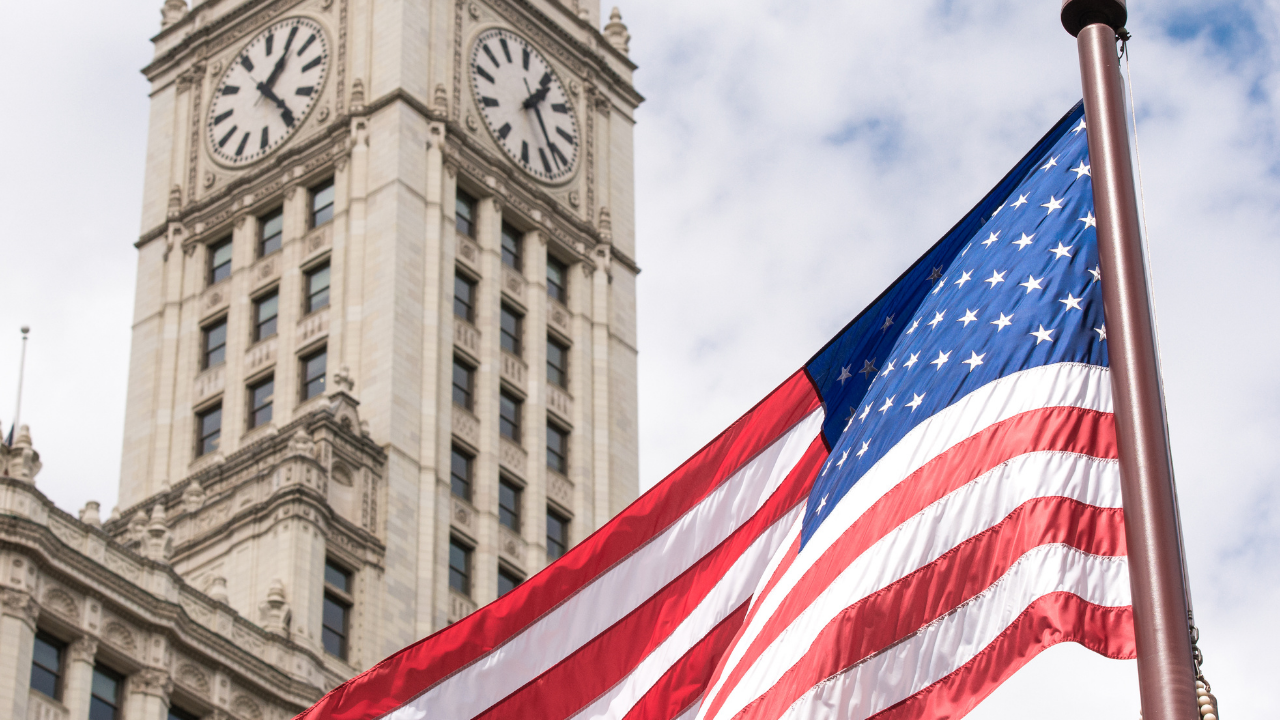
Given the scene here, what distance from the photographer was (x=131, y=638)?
171ft

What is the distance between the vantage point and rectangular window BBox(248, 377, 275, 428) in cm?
6894

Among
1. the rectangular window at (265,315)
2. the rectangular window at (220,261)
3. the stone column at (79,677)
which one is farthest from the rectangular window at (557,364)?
the stone column at (79,677)

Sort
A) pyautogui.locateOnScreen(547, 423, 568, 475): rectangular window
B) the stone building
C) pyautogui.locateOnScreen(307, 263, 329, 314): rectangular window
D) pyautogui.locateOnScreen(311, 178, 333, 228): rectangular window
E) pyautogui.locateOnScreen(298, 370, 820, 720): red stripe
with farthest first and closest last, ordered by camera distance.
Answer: pyautogui.locateOnScreen(311, 178, 333, 228): rectangular window → pyautogui.locateOnScreen(547, 423, 568, 475): rectangular window → pyautogui.locateOnScreen(307, 263, 329, 314): rectangular window → the stone building → pyautogui.locateOnScreen(298, 370, 820, 720): red stripe

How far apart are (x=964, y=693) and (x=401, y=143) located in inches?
2328

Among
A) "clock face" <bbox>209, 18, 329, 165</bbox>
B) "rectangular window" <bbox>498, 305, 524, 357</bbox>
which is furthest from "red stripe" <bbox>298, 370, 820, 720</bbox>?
"clock face" <bbox>209, 18, 329, 165</bbox>

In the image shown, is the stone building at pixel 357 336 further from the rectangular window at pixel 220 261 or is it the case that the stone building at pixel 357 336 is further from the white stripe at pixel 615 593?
the white stripe at pixel 615 593

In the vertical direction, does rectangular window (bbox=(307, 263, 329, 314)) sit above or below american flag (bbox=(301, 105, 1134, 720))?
above

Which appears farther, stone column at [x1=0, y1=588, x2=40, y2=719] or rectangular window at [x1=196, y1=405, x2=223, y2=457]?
rectangular window at [x1=196, y1=405, x2=223, y2=457]

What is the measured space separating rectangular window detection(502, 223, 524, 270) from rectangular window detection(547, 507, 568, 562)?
912 cm

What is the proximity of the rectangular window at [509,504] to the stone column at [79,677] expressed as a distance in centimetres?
1902

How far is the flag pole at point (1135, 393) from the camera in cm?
1132

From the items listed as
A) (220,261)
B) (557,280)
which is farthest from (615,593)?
(220,261)

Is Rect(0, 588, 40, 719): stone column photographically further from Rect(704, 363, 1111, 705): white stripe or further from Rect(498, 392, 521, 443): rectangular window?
Rect(704, 363, 1111, 705): white stripe

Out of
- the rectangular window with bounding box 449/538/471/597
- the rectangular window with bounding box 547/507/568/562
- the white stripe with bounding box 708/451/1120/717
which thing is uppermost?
the rectangular window with bounding box 547/507/568/562
